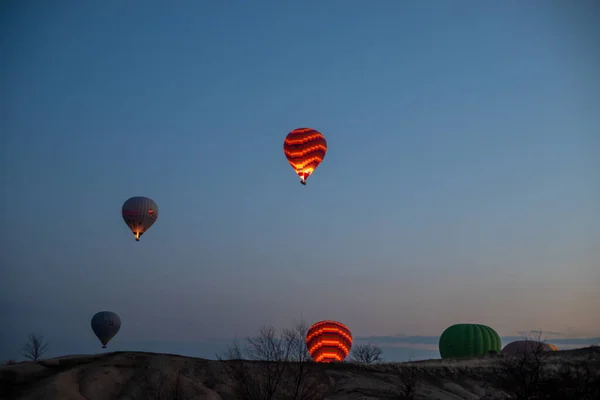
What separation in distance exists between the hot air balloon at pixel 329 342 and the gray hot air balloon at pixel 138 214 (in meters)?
24.1

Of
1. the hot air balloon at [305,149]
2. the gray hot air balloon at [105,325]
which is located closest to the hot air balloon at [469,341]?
the hot air balloon at [305,149]

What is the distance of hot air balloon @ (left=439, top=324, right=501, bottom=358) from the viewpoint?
69.1m

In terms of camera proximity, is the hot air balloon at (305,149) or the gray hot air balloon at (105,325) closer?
the hot air balloon at (305,149)

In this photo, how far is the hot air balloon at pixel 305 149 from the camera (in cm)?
6875

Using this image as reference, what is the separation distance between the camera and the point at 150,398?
48.1m

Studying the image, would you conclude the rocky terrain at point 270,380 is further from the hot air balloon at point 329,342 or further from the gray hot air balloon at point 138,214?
the gray hot air balloon at point 138,214

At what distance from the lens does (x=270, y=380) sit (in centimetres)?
4912

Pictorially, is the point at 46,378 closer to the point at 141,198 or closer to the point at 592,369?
the point at 141,198

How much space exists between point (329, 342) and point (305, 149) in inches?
816

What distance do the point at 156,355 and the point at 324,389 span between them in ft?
48.0

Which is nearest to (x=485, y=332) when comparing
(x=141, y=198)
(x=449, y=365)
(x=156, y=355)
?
(x=449, y=365)

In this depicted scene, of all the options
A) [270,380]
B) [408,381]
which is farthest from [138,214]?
[408,381]

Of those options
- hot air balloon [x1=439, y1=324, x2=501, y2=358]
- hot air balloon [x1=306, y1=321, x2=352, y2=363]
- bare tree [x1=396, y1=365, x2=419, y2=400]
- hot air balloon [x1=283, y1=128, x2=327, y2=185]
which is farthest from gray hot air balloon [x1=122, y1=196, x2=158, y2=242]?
hot air balloon [x1=439, y1=324, x2=501, y2=358]

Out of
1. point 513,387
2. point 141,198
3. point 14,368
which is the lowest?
point 513,387
